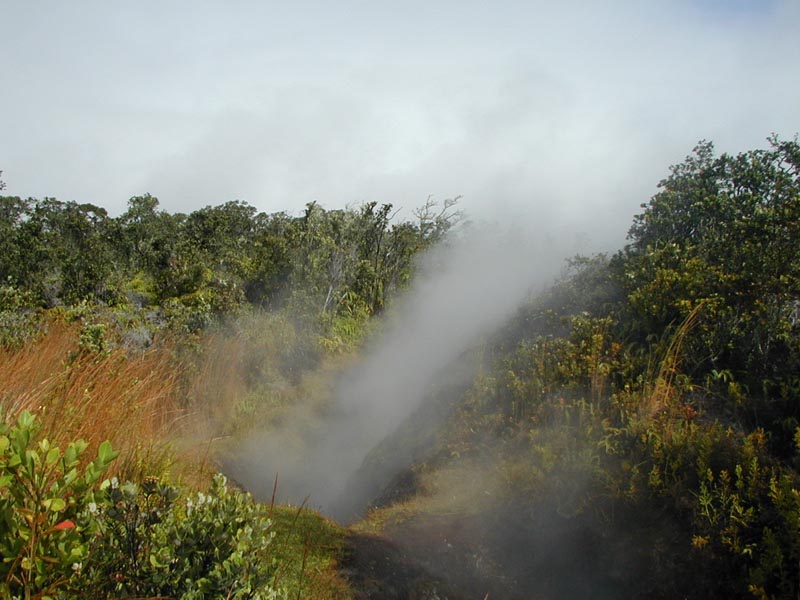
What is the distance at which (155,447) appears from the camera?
165 inches

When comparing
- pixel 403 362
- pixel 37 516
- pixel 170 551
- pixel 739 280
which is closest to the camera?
pixel 37 516

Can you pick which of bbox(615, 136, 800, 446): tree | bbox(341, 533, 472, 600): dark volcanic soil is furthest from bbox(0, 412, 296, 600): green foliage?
bbox(615, 136, 800, 446): tree

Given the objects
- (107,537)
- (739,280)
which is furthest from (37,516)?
(739,280)

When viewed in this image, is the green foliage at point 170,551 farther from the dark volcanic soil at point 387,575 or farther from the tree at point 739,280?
the tree at point 739,280

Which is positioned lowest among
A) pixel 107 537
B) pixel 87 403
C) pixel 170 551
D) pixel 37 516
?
pixel 170 551

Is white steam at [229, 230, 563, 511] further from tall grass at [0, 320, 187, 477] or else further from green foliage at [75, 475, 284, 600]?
green foliage at [75, 475, 284, 600]

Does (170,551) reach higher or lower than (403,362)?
higher

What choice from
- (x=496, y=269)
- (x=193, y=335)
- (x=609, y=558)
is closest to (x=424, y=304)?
(x=496, y=269)

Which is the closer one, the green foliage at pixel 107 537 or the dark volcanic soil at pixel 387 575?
the green foliage at pixel 107 537

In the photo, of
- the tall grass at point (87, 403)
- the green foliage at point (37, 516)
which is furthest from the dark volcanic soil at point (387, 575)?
the green foliage at point (37, 516)

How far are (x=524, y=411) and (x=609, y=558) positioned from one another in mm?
2144

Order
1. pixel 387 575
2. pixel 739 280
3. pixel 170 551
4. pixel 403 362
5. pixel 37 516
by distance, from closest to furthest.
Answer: pixel 37 516, pixel 170 551, pixel 387 575, pixel 739 280, pixel 403 362

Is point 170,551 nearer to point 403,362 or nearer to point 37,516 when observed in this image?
point 37,516

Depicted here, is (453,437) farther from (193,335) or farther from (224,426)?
(193,335)
